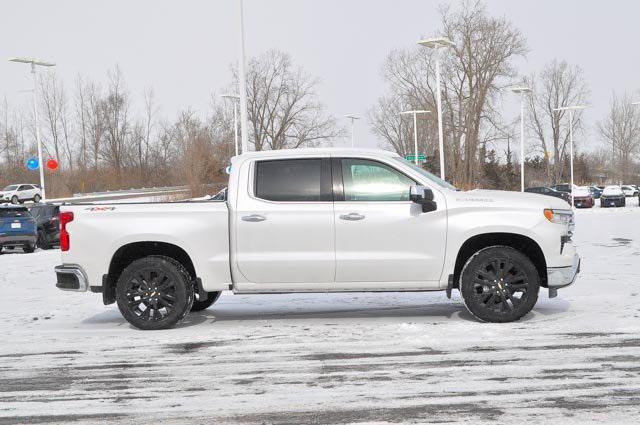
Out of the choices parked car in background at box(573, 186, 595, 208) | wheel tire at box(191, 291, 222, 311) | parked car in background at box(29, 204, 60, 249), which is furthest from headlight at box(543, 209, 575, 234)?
parked car in background at box(573, 186, 595, 208)

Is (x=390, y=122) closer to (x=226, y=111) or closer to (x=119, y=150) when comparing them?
(x=226, y=111)

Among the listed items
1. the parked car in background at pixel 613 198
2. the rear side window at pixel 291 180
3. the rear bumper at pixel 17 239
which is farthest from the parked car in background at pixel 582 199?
the rear side window at pixel 291 180

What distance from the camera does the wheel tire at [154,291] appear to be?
7.45 metres

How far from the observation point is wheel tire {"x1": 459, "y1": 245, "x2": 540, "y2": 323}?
726cm

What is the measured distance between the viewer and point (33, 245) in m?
20.8

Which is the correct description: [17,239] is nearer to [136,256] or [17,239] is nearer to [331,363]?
[136,256]

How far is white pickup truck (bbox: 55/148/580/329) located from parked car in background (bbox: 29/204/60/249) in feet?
50.8

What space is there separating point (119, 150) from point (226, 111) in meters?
22.5

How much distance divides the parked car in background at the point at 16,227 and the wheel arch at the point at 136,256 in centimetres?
1418

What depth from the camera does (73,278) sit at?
7480 mm

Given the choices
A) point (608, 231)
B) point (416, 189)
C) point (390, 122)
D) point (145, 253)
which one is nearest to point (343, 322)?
point (416, 189)

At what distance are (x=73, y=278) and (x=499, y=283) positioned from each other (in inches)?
186

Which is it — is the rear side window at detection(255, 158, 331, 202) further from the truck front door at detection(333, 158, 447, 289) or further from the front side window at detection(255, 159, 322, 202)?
the truck front door at detection(333, 158, 447, 289)

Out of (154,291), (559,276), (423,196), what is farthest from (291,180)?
(559,276)
